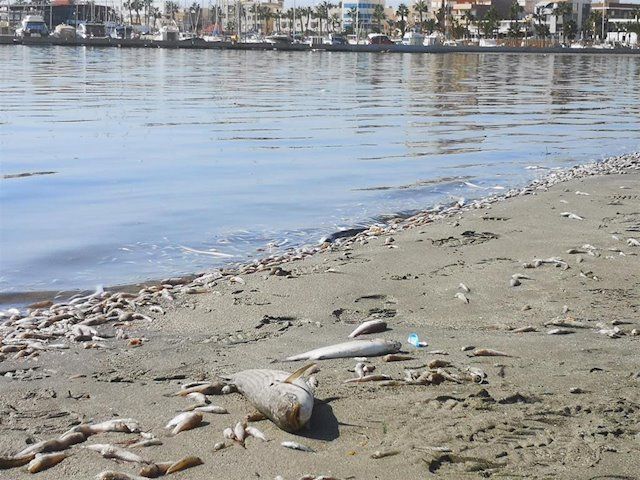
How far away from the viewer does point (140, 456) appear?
5074 mm

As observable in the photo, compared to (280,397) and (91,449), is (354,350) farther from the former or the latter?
(91,449)

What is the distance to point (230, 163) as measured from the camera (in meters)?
20.6

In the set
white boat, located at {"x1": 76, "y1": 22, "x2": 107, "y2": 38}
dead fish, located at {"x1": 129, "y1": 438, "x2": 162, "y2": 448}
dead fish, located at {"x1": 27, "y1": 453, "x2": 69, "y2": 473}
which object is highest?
white boat, located at {"x1": 76, "y1": 22, "x2": 107, "y2": 38}

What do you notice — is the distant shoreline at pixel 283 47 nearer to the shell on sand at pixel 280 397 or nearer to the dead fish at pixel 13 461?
the shell on sand at pixel 280 397

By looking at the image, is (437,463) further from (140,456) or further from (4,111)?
(4,111)

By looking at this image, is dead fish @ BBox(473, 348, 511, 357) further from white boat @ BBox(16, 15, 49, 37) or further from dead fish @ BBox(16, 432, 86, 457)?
white boat @ BBox(16, 15, 49, 37)

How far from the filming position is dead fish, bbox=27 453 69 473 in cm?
496

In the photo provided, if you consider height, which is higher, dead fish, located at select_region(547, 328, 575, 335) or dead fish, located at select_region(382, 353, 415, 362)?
dead fish, located at select_region(382, 353, 415, 362)

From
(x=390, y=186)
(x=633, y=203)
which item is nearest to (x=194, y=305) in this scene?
(x=633, y=203)

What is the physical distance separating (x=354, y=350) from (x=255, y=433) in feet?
4.87

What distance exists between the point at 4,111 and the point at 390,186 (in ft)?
63.3

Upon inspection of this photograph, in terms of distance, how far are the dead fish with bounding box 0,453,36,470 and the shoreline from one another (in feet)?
15.9

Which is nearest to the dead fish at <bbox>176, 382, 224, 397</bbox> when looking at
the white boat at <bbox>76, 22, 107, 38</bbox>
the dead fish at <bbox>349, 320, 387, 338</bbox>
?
the dead fish at <bbox>349, 320, 387, 338</bbox>

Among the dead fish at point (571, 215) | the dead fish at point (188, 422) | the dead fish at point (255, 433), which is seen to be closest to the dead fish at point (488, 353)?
the dead fish at point (255, 433)
